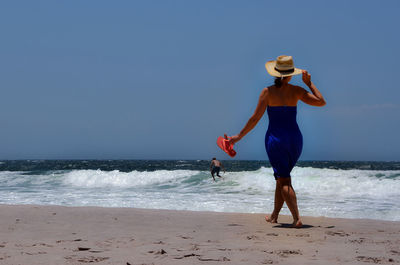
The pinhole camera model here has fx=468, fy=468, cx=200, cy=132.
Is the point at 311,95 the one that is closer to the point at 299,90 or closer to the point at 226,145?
the point at 299,90

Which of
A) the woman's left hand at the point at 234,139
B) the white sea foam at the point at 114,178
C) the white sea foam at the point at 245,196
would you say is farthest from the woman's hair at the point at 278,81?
the white sea foam at the point at 114,178

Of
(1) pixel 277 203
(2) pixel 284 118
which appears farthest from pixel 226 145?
(1) pixel 277 203

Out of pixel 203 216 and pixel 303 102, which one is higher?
pixel 303 102

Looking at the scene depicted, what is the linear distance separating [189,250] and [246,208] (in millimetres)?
Answer: 3951

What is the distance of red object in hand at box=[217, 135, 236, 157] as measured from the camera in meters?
Answer: 5.35

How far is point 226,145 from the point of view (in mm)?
5414

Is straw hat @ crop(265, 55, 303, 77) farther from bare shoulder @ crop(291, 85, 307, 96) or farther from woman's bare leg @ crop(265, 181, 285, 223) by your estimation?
woman's bare leg @ crop(265, 181, 285, 223)

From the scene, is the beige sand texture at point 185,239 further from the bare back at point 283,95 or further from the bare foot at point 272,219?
the bare back at point 283,95

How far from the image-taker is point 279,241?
4367 mm

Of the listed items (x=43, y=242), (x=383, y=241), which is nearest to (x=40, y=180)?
(x=43, y=242)

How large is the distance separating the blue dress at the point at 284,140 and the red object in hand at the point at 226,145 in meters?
0.47

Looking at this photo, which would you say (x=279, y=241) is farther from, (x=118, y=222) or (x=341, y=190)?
(x=341, y=190)

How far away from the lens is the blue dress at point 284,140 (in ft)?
17.7

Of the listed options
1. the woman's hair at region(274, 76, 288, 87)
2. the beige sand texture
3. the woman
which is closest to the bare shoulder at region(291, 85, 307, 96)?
the woman
